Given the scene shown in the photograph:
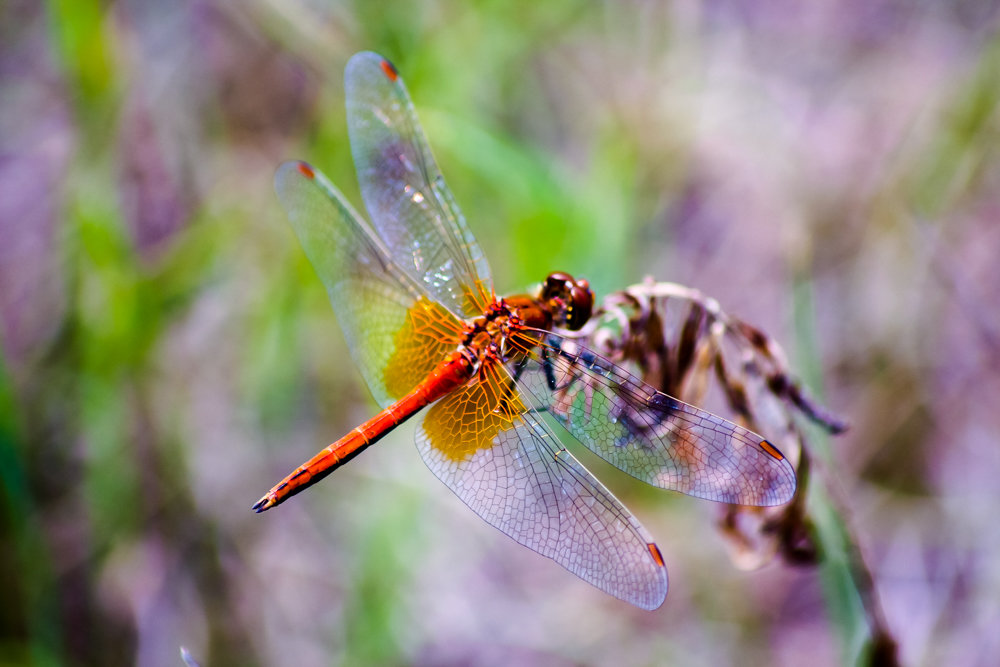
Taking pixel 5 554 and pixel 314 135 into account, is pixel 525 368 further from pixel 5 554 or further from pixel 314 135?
pixel 5 554

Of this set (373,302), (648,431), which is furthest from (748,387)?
(373,302)

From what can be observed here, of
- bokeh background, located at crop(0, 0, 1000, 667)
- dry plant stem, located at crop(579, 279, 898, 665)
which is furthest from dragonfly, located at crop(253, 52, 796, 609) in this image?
bokeh background, located at crop(0, 0, 1000, 667)

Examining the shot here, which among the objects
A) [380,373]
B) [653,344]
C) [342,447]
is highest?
[653,344]

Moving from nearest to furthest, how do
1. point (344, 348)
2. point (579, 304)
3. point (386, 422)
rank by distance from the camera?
point (579, 304) → point (386, 422) → point (344, 348)

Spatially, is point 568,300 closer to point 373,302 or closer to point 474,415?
point 474,415

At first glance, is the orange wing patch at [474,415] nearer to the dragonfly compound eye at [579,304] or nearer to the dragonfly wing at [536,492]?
the dragonfly wing at [536,492]

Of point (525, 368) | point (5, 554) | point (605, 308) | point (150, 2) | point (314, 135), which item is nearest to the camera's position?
point (605, 308)

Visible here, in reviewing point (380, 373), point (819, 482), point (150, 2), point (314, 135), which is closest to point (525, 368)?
point (380, 373)
